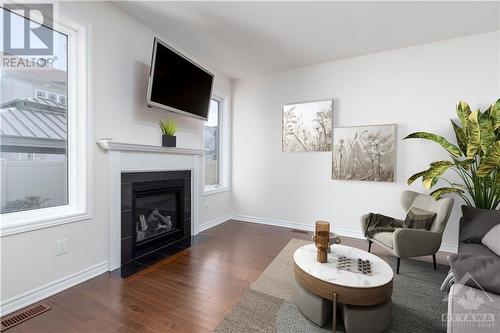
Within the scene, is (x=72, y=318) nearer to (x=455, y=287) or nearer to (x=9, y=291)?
(x=9, y=291)

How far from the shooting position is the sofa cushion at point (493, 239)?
6.11 feet

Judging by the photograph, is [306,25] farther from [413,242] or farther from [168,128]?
[413,242]

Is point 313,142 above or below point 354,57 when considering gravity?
below

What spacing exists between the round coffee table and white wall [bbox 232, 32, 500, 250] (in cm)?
199

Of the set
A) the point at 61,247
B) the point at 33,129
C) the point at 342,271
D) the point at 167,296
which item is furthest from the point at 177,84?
the point at 342,271

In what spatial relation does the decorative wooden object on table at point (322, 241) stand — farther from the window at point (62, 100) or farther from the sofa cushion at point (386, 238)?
the window at point (62, 100)

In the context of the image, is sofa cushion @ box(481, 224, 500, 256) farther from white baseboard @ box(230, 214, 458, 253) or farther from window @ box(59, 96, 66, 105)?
window @ box(59, 96, 66, 105)

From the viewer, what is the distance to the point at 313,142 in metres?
3.90

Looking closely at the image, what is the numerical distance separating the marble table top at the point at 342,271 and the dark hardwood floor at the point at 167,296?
2.29ft

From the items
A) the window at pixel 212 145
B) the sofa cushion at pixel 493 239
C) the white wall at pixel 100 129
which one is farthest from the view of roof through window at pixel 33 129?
the sofa cushion at pixel 493 239

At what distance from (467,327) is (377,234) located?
1.68 meters

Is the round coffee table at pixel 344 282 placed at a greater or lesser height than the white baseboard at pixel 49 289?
greater

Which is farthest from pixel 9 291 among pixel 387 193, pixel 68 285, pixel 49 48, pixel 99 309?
pixel 387 193

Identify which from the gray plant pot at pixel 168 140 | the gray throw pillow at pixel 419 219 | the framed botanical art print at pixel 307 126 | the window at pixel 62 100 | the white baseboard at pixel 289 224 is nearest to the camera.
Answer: the window at pixel 62 100
